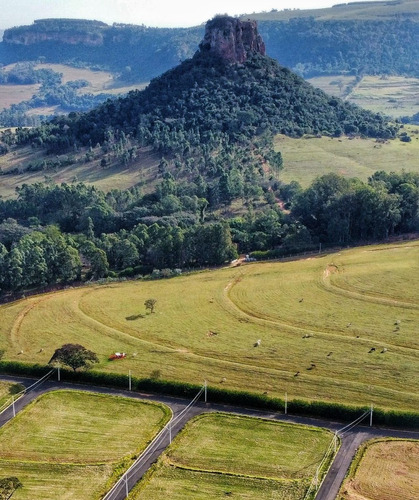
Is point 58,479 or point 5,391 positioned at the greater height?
point 5,391

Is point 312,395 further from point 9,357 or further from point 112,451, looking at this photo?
point 9,357

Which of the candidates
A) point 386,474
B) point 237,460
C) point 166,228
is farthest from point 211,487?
point 166,228

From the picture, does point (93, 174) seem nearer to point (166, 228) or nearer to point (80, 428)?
point (166, 228)

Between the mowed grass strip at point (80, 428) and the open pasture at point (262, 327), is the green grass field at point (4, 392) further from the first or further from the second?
the open pasture at point (262, 327)

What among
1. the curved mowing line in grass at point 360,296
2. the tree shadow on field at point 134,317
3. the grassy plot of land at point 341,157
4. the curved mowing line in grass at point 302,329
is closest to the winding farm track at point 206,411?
the curved mowing line in grass at point 302,329

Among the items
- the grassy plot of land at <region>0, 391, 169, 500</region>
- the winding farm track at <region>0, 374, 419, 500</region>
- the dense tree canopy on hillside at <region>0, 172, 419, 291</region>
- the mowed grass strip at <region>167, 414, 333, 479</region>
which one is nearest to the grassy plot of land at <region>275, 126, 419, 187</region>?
the dense tree canopy on hillside at <region>0, 172, 419, 291</region>

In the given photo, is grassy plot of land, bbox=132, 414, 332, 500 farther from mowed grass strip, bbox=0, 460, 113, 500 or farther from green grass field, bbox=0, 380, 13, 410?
green grass field, bbox=0, 380, 13, 410

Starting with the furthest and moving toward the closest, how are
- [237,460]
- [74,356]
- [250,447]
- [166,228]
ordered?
[166,228] < [74,356] < [250,447] < [237,460]
